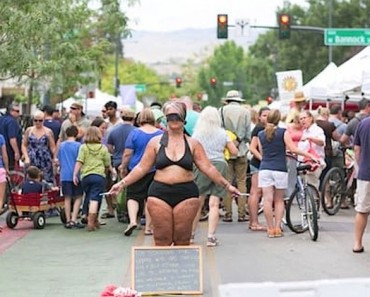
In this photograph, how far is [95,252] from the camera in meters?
11.1

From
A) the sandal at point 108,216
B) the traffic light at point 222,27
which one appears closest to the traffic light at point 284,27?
the traffic light at point 222,27

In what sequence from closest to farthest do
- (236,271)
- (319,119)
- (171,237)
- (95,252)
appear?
(171,237)
(236,271)
(95,252)
(319,119)

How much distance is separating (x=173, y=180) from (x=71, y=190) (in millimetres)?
5573

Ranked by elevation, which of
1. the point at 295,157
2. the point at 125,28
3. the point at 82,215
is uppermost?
the point at 125,28

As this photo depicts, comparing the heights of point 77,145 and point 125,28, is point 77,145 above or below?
below

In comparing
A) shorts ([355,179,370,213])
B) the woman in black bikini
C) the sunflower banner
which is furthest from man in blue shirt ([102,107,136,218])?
the sunflower banner

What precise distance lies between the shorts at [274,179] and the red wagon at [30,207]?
336cm

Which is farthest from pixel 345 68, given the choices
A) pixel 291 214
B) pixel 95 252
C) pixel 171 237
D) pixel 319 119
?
pixel 171 237

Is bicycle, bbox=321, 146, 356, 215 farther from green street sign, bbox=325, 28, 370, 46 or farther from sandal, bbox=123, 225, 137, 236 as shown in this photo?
green street sign, bbox=325, 28, 370, 46

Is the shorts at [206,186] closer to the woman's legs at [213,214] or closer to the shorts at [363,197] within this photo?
the woman's legs at [213,214]

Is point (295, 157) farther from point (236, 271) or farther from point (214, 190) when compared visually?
point (236, 271)

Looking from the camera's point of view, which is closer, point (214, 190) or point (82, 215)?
point (214, 190)

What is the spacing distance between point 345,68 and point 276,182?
879 cm

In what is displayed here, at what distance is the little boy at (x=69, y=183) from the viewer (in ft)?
44.2
